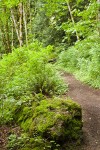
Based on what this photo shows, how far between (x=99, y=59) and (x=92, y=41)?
203 cm

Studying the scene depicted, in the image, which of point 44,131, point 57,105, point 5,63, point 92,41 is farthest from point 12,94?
point 92,41

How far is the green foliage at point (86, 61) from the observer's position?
13.2 m

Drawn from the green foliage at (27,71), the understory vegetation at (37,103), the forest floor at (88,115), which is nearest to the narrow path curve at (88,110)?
the forest floor at (88,115)

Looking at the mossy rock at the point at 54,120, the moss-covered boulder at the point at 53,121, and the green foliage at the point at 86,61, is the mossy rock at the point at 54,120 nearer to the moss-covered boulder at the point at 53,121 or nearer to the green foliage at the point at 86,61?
the moss-covered boulder at the point at 53,121

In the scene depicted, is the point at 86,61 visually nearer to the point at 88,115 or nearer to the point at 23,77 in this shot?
the point at 23,77

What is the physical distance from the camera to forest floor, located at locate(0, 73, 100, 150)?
689 centimetres

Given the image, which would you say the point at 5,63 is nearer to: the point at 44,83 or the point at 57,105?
the point at 44,83

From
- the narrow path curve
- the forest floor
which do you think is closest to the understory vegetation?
the forest floor

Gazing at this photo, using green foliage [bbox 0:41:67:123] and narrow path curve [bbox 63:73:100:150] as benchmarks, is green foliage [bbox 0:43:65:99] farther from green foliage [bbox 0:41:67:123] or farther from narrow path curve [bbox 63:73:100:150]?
narrow path curve [bbox 63:73:100:150]

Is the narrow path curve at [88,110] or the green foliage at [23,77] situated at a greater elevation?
the green foliage at [23,77]

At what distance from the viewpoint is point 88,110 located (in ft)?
29.4

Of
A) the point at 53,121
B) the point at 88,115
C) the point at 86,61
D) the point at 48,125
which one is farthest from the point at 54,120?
the point at 86,61

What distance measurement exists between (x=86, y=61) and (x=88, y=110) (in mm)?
7218

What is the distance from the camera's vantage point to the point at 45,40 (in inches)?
1006
